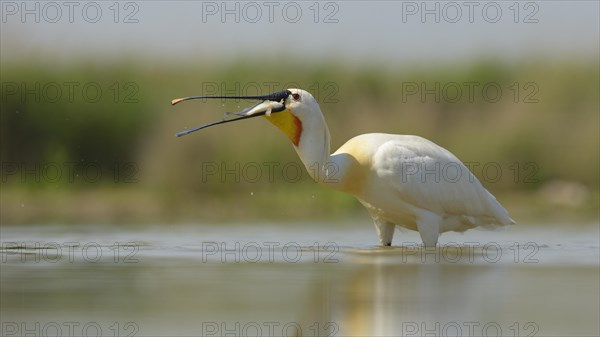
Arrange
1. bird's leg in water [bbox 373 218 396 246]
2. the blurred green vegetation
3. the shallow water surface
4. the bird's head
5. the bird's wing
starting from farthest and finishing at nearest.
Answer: the blurred green vegetation < bird's leg in water [bbox 373 218 396 246] < the bird's head < the bird's wing < the shallow water surface

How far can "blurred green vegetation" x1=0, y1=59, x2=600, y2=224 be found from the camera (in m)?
17.8

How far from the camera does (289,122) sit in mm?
12344

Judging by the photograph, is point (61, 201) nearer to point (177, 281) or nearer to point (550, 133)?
point (550, 133)

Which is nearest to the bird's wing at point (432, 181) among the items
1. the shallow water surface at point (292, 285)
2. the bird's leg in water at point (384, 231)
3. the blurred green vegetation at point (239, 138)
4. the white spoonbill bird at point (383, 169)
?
the white spoonbill bird at point (383, 169)

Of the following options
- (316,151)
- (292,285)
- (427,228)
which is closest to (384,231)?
(427,228)

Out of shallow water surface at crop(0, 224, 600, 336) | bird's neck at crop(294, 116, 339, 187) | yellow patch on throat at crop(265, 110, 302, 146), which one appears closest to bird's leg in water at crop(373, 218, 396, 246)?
shallow water surface at crop(0, 224, 600, 336)

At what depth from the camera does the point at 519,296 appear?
8852 millimetres

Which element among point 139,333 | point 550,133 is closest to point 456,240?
point 550,133

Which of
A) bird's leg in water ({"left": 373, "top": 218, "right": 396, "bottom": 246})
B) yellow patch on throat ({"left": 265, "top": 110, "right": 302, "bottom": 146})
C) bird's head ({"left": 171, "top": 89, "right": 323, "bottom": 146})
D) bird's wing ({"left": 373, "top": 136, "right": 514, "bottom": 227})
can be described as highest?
bird's head ({"left": 171, "top": 89, "right": 323, "bottom": 146})

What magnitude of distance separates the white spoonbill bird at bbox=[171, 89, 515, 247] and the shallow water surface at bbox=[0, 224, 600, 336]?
0.32m

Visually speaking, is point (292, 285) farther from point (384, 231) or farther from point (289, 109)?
point (384, 231)

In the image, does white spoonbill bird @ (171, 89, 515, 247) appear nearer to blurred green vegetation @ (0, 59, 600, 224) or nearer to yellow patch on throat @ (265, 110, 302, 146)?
yellow patch on throat @ (265, 110, 302, 146)

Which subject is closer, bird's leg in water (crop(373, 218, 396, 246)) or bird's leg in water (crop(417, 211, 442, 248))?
bird's leg in water (crop(417, 211, 442, 248))

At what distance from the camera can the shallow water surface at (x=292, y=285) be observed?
25.0ft
